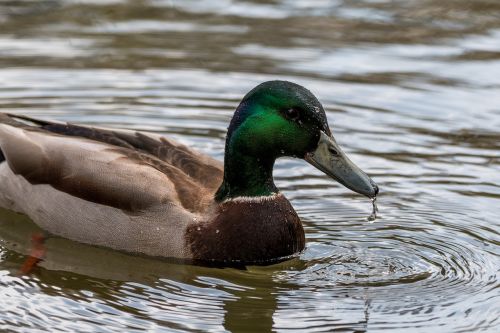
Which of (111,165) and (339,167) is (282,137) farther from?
(111,165)

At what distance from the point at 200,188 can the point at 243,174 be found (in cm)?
37

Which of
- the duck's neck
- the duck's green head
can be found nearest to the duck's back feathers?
the duck's neck

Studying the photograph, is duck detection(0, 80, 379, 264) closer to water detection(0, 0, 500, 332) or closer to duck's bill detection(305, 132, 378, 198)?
duck's bill detection(305, 132, 378, 198)

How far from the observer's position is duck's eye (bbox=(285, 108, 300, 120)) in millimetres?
7902

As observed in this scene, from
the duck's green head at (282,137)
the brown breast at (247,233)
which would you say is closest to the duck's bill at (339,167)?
the duck's green head at (282,137)

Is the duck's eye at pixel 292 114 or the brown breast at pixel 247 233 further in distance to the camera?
the brown breast at pixel 247 233

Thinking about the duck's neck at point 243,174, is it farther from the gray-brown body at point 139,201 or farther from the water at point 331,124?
the water at point 331,124

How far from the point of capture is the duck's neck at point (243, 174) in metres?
8.12

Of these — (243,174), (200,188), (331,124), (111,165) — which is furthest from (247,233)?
(331,124)

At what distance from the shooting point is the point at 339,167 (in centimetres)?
789

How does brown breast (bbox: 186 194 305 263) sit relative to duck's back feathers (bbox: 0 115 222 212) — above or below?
below

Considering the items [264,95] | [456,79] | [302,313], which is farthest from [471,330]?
[456,79]

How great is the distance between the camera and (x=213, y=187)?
8.48m

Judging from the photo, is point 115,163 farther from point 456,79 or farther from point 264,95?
point 456,79
